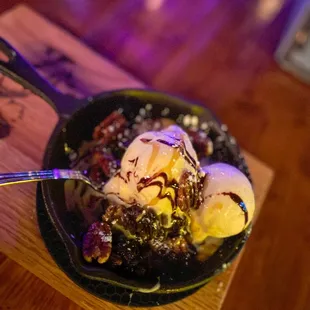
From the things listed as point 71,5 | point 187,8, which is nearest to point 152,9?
point 187,8

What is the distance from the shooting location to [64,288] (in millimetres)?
699

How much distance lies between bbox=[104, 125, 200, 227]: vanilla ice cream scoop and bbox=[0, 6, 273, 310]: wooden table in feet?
0.50

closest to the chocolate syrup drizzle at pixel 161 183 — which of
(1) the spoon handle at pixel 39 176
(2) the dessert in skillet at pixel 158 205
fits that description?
(2) the dessert in skillet at pixel 158 205

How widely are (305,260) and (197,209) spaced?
0.44m

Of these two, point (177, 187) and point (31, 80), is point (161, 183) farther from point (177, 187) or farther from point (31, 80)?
point (31, 80)

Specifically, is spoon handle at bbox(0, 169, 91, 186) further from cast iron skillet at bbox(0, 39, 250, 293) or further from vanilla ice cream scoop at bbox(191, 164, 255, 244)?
vanilla ice cream scoop at bbox(191, 164, 255, 244)

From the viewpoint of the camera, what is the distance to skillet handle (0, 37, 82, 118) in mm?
741

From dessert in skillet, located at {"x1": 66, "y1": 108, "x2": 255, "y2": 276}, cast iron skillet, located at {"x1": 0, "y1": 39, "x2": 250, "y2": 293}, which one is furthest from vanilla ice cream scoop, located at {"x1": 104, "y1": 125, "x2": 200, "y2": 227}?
cast iron skillet, located at {"x1": 0, "y1": 39, "x2": 250, "y2": 293}

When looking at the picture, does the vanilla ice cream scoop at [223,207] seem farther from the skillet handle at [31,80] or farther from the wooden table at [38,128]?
the skillet handle at [31,80]

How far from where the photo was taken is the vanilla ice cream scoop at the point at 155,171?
70cm

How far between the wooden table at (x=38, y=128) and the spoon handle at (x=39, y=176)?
9cm

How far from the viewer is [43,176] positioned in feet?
2.23

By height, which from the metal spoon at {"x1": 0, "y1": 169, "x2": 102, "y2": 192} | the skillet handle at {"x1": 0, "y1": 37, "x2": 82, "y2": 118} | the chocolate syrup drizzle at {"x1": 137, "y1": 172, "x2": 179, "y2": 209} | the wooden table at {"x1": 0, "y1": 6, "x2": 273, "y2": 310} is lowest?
the wooden table at {"x1": 0, "y1": 6, "x2": 273, "y2": 310}

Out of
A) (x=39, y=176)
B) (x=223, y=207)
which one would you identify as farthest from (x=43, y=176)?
(x=223, y=207)
